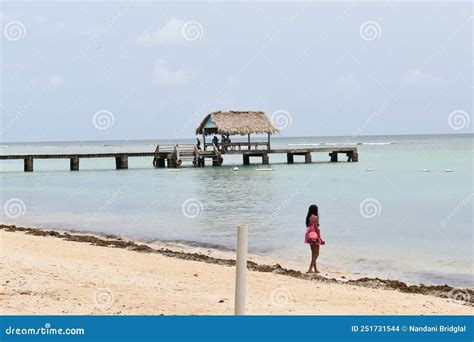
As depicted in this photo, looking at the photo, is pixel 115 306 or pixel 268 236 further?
pixel 268 236

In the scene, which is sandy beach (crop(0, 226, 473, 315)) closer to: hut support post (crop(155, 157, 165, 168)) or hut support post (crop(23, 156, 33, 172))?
hut support post (crop(23, 156, 33, 172))

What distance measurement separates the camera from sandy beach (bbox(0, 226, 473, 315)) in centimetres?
796

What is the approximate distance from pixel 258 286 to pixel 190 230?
9.01 metres

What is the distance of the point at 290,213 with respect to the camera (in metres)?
22.6

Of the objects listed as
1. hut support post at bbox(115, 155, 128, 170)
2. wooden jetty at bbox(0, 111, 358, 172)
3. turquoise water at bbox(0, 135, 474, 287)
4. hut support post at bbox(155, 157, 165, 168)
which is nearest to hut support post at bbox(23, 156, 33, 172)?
wooden jetty at bbox(0, 111, 358, 172)

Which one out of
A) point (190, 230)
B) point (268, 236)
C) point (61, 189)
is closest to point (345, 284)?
point (268, 236)

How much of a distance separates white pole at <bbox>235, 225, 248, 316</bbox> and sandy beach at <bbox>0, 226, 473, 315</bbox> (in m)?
1.46

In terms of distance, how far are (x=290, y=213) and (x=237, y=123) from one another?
2426cm

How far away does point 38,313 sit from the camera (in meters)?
7.32

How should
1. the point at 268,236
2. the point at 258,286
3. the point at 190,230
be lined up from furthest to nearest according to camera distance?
the point at 190,230 < the point at 268,236 < the point at 258,286

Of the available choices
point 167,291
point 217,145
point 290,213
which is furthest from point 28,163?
point 167,291

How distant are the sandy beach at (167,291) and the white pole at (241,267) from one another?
1.46m
